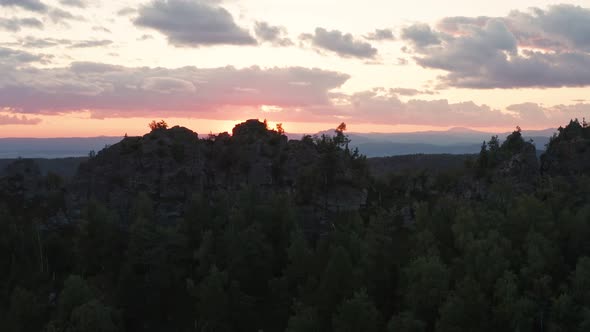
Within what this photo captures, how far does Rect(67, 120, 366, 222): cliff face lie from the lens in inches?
2960

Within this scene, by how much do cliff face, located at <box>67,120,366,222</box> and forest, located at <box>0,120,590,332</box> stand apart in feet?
0.64

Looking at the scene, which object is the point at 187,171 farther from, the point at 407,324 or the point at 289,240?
the point at 407,324

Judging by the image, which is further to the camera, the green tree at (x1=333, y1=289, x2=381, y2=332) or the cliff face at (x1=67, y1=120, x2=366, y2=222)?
the cliff face at (x1=67, y1=120, x2=366, y2=222)

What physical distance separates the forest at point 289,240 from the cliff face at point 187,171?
20 cm

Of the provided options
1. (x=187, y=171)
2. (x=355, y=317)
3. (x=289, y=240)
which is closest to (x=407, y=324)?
(x=355, y=317)

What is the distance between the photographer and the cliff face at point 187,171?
75188 millimetres

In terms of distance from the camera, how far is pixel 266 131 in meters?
83.4

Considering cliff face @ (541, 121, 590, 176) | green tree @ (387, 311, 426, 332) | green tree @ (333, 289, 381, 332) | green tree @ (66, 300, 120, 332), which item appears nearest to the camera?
green tree @ (333, 289, 381, 332)

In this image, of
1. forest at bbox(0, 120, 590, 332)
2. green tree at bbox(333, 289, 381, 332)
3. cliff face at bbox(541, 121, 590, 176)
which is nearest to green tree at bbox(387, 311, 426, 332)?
forest at bbox(0, 120, 590, 332)

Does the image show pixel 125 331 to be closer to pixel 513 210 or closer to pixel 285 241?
pixel 285 241

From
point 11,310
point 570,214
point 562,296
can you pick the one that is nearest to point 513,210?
point 570,214

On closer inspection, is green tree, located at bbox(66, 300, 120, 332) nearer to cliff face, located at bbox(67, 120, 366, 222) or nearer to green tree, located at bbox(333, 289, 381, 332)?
green tree, located at bbox(333, 289, 381, 332)

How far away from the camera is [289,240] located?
63.2 meters

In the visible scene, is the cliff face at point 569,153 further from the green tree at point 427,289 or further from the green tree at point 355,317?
the green tree at point 355,317
